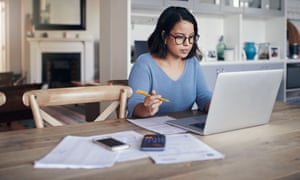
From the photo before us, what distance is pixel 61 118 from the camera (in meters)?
5.35

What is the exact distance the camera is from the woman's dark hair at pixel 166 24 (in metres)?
1.80

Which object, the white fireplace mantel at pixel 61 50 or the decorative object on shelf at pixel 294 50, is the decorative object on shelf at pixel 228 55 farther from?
the white fireplace mantel at pixel 61 50

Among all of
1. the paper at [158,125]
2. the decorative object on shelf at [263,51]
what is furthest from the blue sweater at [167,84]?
the decorative object on shelf at [263,51]

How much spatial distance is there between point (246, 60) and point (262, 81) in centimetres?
325

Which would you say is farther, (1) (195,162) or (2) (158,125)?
(2) (158,125)

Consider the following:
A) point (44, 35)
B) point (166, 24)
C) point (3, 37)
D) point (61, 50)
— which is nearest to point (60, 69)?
point (61, 50)

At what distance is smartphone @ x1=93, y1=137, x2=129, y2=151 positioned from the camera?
1.01 meters

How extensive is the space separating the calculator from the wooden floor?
Answer: 375 centimetres

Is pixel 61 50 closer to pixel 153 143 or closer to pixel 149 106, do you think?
pixel 149 106

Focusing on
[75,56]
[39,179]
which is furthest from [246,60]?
[75,56]

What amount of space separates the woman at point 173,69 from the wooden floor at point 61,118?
10.3 ft

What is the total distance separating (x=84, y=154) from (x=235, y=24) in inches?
145

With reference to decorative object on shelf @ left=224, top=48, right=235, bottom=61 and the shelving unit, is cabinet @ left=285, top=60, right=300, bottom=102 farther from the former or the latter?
decorative object on shelf @ left=224, top=48, right=235, bottom=61

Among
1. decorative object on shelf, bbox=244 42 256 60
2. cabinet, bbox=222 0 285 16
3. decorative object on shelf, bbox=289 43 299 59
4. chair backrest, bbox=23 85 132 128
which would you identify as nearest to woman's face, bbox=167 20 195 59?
chair backrest, bbox=23 85 132 128
